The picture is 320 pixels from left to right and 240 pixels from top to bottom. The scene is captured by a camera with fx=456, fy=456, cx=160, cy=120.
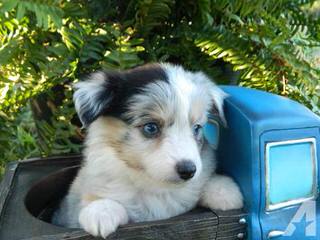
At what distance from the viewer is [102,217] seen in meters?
1.31

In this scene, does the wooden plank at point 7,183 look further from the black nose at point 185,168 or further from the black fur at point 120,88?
the black nose at point 185,168

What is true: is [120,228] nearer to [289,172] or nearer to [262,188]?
[262,188]

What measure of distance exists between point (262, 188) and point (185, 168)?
9.8 inches

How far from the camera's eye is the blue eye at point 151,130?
1.51 meters

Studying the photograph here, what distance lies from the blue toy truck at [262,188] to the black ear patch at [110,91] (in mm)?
321

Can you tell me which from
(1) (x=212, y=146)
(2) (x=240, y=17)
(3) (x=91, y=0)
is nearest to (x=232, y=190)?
(1) (x=212, y=146)

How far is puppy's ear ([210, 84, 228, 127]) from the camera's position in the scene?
158 centimetres

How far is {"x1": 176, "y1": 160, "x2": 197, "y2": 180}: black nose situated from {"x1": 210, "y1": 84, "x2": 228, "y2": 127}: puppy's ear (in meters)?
0.26

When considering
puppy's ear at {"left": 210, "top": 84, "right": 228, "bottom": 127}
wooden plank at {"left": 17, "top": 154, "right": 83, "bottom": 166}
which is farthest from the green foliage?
puppy's ear at {"left": 210, "top": 84, "right": 228, "bottom": 127}

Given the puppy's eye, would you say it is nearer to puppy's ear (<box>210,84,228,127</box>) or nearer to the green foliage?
puppy's ear (<box>210,84,228,127</box>)

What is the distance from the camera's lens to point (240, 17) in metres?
2.21

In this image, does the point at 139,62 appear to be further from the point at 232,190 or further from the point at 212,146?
the point at 232,190

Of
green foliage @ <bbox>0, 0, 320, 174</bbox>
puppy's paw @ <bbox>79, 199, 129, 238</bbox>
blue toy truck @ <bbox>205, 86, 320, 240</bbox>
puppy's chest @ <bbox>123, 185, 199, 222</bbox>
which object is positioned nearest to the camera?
puppy's paw @ <bbox>79, 199, 129, 238</bbox>

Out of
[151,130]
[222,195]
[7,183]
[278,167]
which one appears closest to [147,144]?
[151,130]
